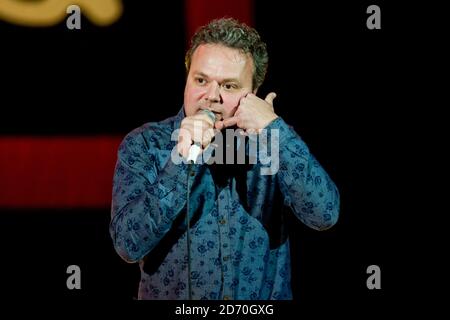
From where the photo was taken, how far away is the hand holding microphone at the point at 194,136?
1383mm

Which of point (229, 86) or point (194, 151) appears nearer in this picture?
point (194, 151)

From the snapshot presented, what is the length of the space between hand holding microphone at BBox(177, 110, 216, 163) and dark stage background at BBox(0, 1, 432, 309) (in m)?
1.02

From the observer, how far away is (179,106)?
2445 mm

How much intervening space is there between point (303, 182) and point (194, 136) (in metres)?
0.40

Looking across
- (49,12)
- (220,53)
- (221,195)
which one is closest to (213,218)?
(221,195)

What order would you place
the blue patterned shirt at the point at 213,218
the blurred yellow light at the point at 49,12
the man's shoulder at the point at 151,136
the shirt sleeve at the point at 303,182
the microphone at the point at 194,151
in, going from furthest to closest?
1. the blurred yellow light at the point at 49,12
2. the man's shoulder at the point at 151,136
3. the shirt sleeve at the point at 303,182
4. the blue patterned shirt at the point at 213,218
5. the microphone at the point at 194,151

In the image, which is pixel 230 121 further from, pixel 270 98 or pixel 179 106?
pixel 179 106

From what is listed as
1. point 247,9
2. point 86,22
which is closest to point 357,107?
point 247,9

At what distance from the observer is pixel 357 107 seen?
243 centimetres

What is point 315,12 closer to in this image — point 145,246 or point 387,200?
Result: point 387,200

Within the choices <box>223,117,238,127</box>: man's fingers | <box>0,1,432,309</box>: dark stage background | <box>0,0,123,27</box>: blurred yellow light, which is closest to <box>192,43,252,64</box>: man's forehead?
<box>223,117,238,127</box>: man's fingers

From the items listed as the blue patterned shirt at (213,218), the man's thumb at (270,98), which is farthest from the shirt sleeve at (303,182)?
the man's thumb at (270,98)

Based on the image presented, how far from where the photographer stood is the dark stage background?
239 cm

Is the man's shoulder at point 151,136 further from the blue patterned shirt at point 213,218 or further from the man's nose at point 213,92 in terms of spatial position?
the man's nose at point 213,92
